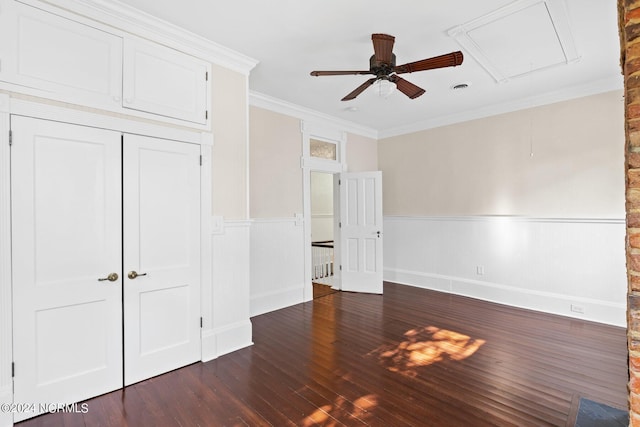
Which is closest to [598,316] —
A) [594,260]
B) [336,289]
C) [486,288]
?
[594,260]

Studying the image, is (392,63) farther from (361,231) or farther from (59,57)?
(361,231)

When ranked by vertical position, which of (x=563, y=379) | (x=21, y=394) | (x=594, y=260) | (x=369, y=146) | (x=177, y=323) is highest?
(x=369, y=146)

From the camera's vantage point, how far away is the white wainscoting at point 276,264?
4352 mm

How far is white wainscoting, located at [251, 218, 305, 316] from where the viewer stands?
14.3 feet

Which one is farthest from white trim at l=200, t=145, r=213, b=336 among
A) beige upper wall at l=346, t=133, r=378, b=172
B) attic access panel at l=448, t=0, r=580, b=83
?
beige upper wall at l=346, t=133, r=378, b=172

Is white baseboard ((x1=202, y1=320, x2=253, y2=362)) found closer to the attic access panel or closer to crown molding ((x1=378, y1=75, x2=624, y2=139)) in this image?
the attic access panel

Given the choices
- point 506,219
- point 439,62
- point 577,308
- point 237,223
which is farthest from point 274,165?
point 577,308

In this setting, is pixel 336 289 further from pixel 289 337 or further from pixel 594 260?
pixel 594 260

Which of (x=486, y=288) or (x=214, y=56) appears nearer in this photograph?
(x=214, y=56)

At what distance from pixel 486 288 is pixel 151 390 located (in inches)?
183

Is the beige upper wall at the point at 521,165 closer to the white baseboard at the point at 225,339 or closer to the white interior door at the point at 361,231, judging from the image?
the white interior door at the point at 361,231

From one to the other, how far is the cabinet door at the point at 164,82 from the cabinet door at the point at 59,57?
0.09 m

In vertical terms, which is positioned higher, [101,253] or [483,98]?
[483,98]

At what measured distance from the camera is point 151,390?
2504 millimetres
